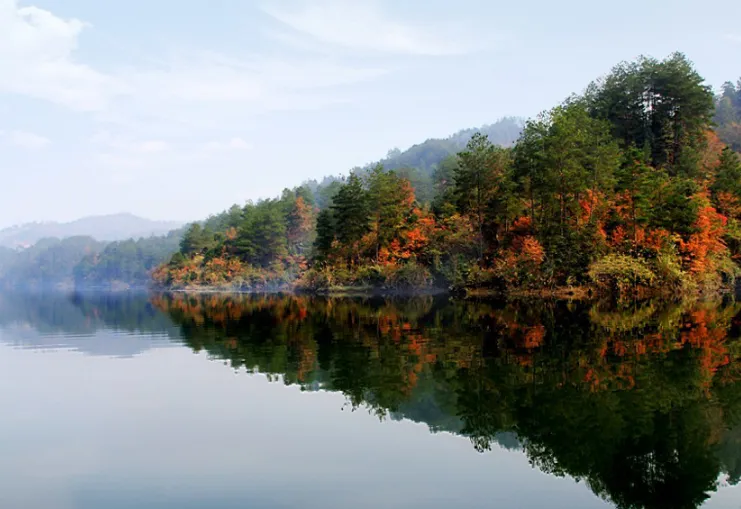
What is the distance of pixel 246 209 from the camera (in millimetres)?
101375

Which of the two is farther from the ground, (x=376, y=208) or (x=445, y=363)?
(x=376, y=208)

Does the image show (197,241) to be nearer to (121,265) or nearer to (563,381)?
(121,265)

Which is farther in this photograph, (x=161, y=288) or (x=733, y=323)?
(x=161, y=288)

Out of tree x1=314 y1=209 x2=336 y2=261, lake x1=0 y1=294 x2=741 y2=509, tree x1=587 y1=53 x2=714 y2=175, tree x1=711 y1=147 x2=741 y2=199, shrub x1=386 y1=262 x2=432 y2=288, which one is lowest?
lake x1=0 y1=294 x2=741 y2=509

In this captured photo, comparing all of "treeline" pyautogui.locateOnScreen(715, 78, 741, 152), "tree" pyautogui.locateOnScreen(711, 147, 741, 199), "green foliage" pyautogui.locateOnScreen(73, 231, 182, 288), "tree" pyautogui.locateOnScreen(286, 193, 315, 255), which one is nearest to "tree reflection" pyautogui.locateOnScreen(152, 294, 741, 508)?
"tree" pyautogui.locateOnScreen(711, 147, 741, 199)

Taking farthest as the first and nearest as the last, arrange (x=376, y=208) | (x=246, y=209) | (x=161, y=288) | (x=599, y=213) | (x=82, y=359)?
(x=161, y=288)
(x=246, y=209)
(x=376, y=208)
(x=599, y=213)
(x=82, y=359)

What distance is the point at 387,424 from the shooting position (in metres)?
10.4

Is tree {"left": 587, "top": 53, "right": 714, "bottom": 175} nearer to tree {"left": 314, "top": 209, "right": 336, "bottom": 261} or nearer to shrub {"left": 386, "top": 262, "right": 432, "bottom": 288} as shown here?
shrub {"left": 386, "top": 262, "right": 432, "bottom": 288}

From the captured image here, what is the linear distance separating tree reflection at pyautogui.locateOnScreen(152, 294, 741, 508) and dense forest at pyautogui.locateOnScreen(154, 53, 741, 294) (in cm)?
1673

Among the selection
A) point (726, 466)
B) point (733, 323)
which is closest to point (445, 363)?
point (726, 466)

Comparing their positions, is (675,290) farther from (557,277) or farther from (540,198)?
(540,198)

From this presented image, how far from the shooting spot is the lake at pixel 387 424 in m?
7.40

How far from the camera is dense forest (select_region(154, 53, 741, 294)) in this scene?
43.0m

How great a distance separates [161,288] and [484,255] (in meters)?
81.1
